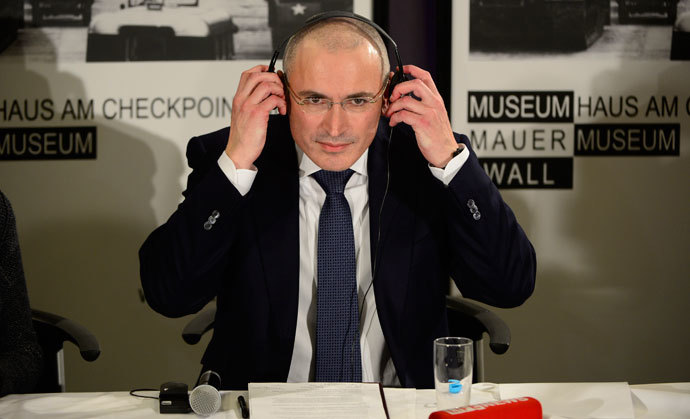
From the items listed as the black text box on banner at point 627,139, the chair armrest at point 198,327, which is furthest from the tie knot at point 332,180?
the black text box on banner at point 627,139

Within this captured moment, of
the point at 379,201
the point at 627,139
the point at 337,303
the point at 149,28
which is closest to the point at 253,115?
the point at 379,201

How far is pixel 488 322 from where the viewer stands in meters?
2.27

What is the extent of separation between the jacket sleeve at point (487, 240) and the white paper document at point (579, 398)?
39cm

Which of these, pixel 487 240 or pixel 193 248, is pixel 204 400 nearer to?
pixel 193 248

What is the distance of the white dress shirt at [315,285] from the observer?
6.65ft

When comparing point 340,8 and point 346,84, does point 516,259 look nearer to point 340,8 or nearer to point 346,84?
point 346,84

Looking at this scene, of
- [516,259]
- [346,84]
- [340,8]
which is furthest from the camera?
[340,8]

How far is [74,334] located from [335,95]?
41.4 inches

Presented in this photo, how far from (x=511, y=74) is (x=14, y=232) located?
1883mm

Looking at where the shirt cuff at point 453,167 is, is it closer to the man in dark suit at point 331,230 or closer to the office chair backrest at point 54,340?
the man in dark suit at point 331,230

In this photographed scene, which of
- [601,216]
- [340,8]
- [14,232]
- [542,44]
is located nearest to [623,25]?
[542,44]

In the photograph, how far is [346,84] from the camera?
6.10 ft

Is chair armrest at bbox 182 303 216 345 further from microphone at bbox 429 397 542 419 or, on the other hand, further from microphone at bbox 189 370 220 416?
microphone at bbox 429 397 542 419

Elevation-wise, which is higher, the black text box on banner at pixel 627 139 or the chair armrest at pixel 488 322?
the black text box on banner at pixel 627 139
